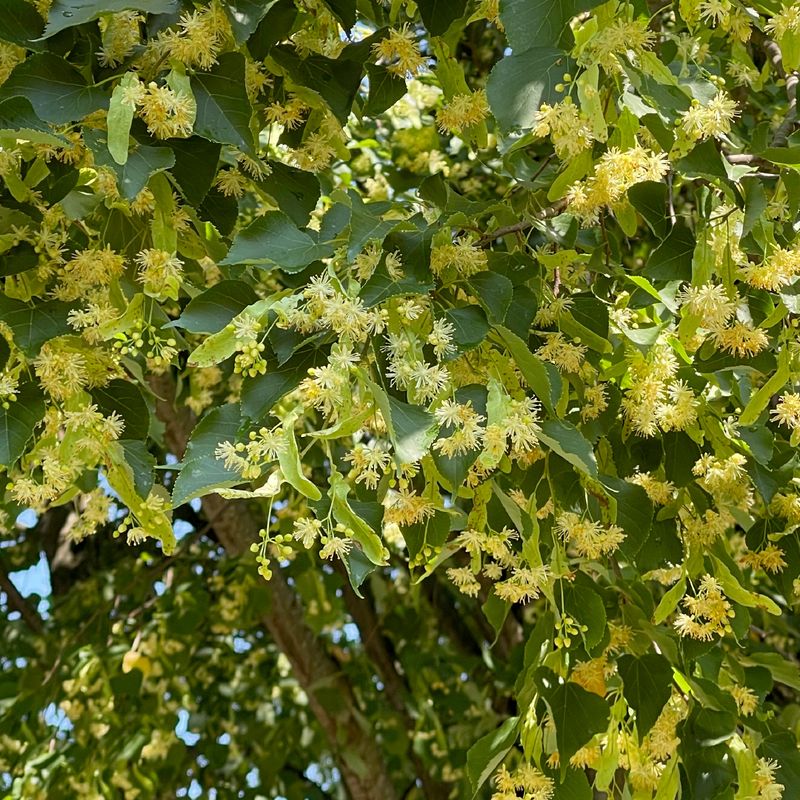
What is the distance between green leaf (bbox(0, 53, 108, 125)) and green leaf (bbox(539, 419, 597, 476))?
15.8 inches

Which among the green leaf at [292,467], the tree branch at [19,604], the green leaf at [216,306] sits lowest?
the tree branch at [19,604]

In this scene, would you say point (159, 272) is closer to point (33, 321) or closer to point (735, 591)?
point (33, 321)

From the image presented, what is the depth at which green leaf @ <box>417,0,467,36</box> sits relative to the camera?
3.05 ft

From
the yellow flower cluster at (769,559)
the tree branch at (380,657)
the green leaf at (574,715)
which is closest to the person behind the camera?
the green leaf at (574,715)

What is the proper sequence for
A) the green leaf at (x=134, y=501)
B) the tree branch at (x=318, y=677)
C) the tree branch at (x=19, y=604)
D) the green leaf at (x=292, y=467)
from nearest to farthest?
the green leaf at (x=292, y=467) < the green leaf at (x=134, y=501) < the tree branch at (x=318, y=677) < the tree branch at (x=19, y=604)

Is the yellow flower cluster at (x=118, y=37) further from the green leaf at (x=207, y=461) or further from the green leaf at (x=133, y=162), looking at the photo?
the green leaf at (x=207, y=461)

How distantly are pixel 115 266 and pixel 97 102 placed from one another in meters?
0.17

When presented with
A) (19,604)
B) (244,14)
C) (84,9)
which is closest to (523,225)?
(244,14)

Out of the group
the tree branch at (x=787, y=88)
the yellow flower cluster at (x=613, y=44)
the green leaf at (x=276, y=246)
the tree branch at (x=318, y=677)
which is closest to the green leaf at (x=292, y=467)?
the green leaf at (x=276, y=246)

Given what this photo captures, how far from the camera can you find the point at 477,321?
0.82 m

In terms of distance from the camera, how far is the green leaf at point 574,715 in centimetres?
103

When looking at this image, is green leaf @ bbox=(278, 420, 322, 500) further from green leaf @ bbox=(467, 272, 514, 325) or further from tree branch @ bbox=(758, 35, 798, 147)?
tree branch @ bbox=(758, 35, 798, 147)

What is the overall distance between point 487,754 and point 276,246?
0.55 meters

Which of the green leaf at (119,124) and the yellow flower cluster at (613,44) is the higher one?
the green leaf at (119,124)
